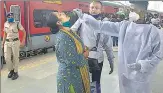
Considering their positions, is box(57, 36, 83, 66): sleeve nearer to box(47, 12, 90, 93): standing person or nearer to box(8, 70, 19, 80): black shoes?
box(47, 12, 90, 93): standing person

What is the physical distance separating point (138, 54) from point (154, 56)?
163 millimetres

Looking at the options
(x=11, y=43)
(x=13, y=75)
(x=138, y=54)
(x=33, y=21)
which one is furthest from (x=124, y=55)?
(x=33, y=21)

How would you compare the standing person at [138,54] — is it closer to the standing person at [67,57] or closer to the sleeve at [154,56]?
the sleeve at [154,56]

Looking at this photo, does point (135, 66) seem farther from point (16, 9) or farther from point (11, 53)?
point (16, 9)

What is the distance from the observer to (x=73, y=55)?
2.88 metres

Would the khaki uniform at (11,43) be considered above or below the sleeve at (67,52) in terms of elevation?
below

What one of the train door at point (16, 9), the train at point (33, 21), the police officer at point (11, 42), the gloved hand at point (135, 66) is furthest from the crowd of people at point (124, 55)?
the train door at point (16, 9)

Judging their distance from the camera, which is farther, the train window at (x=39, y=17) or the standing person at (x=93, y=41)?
the train window at (x=39, y=17)

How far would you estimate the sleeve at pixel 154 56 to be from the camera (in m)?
2.88

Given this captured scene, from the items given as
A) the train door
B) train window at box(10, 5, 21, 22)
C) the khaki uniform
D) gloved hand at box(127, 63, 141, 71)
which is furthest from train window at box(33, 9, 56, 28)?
gloved hand at box(127, 63, 141, 71)

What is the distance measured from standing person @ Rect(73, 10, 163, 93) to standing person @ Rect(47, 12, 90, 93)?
0.44 m

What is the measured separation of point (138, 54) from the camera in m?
2.95

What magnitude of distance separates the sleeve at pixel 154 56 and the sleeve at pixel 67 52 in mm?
676

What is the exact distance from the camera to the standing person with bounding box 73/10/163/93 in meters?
2.91
